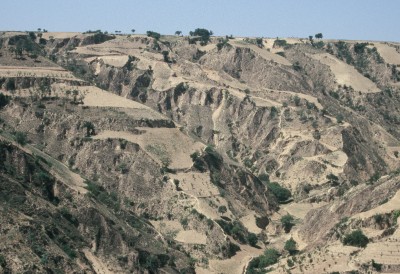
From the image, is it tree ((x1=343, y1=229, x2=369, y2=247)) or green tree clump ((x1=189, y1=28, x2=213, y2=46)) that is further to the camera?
green tree clump ((x1=189, y1=28, x2=213, y2=46))

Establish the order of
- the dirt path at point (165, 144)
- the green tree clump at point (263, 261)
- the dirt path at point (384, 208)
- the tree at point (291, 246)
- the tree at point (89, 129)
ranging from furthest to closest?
the tree at point (89, 129) < the dirt path at point (165, 144) < the tree at point (291, 246) < the green tree clump at point (263, 261) < the dirt path at point (384, 208)

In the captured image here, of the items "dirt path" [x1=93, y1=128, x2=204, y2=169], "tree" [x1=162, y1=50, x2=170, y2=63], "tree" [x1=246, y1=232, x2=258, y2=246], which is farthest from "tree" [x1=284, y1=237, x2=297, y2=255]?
"tree" [x1=162, y1=50, x2=170, y2=63]

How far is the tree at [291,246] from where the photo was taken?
77025 millimetres

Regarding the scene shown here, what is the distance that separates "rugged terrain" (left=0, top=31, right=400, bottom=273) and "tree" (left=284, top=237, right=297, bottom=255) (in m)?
1.17

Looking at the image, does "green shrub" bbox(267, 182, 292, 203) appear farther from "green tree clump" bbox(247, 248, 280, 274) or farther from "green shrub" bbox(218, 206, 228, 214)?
"green tree clump" bbox(247, 248, 280, 274)

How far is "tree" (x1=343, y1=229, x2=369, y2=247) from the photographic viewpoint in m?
66.5

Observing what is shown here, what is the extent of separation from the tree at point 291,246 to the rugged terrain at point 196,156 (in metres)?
1.17

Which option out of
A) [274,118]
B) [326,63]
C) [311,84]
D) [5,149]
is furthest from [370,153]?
[5,149]

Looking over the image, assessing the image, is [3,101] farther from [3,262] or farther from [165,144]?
[3,262]

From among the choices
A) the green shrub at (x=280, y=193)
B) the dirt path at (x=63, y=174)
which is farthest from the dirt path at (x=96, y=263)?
the green shrub at (x=280, y=193)

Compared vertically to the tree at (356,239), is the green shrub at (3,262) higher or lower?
lower

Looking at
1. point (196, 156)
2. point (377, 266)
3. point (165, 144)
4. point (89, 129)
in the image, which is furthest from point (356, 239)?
point (89, 129)

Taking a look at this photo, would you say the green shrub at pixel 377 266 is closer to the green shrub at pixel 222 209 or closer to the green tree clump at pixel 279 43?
the green shrub at pixel 222 209

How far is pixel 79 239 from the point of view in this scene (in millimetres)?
70688
